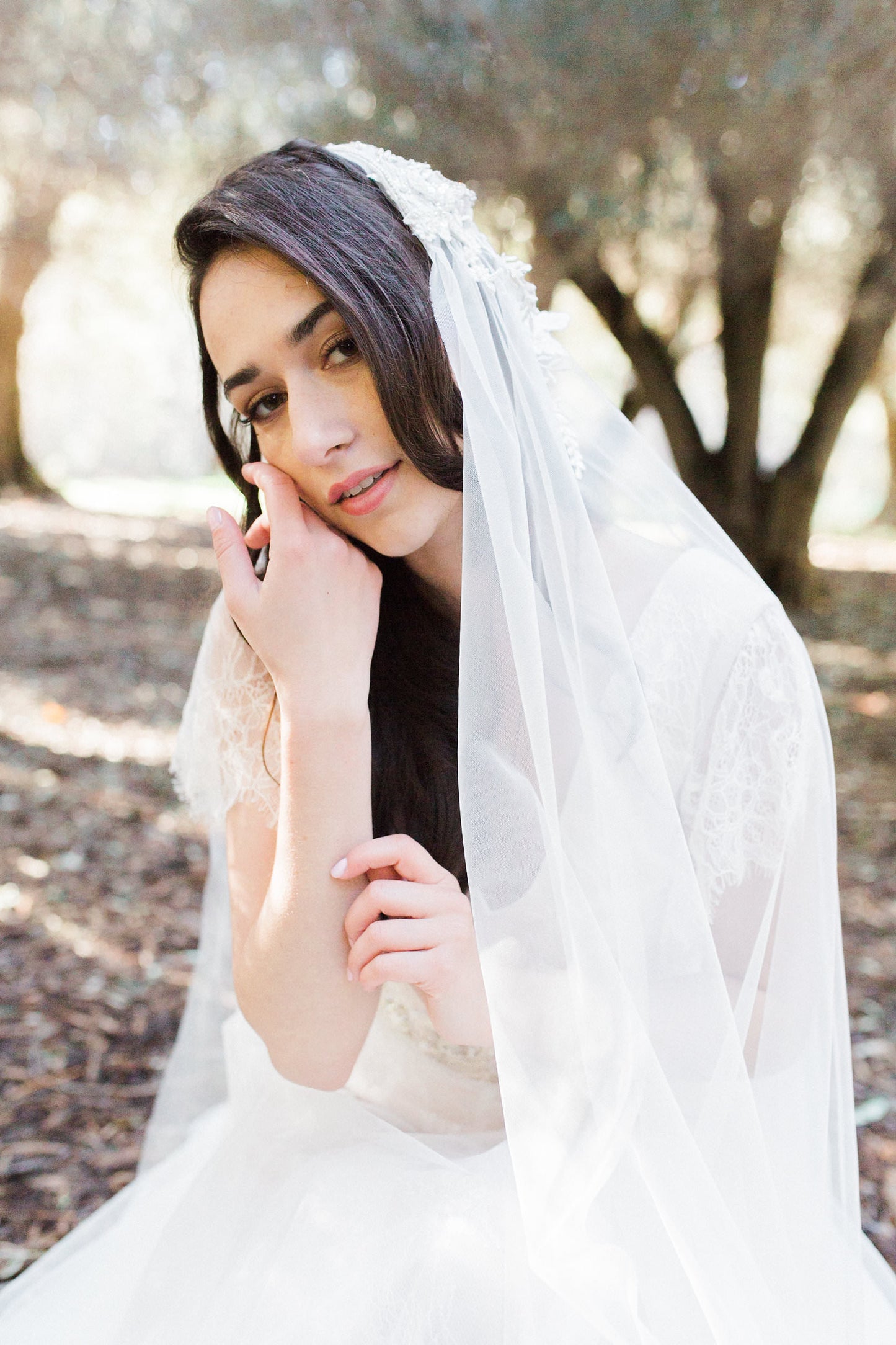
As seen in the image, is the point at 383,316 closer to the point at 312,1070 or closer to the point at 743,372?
the point at 312,1070

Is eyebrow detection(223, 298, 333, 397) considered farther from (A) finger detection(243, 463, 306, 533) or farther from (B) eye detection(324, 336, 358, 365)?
(A) finger detection(243, 463, 306, 533)

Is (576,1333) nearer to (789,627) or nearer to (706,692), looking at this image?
(706,692)

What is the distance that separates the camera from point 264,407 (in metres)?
1.58

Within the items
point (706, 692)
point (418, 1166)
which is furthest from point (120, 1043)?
point (706, 692)

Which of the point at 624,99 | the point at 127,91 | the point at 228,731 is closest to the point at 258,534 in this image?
the point at 228,731

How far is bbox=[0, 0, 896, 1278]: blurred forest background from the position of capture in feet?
9.90

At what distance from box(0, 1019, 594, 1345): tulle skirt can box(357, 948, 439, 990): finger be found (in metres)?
0.27

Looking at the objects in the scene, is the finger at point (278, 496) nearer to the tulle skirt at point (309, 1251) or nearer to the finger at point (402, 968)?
the finger at point (402, 968)

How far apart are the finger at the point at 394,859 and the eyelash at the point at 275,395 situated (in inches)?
25.9

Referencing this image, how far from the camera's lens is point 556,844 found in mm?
1256

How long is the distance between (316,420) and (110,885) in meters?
2.71

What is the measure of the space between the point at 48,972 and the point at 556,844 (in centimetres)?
241

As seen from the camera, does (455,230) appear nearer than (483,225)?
Yes

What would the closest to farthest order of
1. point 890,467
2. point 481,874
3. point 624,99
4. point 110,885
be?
1. point 481,874
2. point 110,885
3. point 624,99
4. point 890,467
